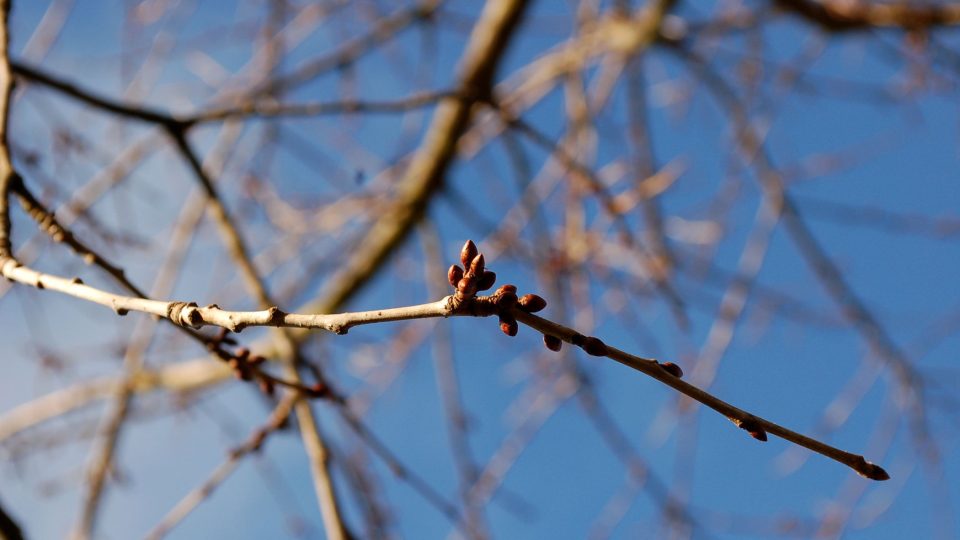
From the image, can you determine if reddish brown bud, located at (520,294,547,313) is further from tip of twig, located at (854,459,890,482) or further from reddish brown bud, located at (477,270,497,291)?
tip of twig, located at (854,459,890,482)

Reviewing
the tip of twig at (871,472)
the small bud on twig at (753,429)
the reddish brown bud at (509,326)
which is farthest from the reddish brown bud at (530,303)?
the tip of twig at (871,472)

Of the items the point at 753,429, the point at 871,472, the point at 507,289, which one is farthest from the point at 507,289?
the point at 871,472

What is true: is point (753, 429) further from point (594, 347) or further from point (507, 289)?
point (507, 289)

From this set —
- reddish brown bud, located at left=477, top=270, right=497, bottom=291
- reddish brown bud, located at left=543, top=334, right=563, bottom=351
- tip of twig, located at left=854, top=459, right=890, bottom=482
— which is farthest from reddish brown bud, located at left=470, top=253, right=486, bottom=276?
tip of twig, located at left=854, top=459, right=890, bottom=482

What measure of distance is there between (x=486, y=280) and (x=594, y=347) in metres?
0.15

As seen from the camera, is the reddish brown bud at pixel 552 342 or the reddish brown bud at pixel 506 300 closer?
the reddish brown bud at pixel 506 300

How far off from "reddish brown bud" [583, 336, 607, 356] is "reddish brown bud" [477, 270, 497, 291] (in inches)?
5.1

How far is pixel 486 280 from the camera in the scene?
921 mm

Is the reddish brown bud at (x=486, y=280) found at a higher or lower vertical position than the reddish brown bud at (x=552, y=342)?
higher

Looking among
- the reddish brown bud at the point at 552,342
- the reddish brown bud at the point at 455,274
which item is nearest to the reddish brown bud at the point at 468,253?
the reddish brown bud at the point at 455,274

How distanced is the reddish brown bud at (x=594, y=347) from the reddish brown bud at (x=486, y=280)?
130mm

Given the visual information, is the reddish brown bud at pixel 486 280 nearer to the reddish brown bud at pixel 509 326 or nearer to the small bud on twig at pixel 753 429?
the reddish brown bud at pixel 509 326

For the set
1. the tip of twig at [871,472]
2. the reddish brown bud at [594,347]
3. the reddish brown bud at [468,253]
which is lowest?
the tip of twig at [871,472]

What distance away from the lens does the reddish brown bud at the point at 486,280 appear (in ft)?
3.00
